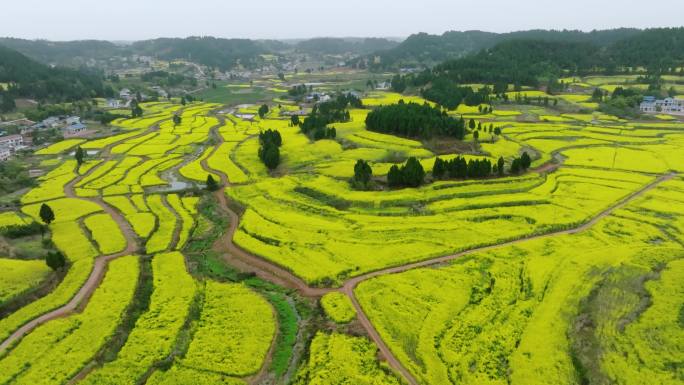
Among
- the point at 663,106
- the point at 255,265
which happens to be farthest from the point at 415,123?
the point at 663,106

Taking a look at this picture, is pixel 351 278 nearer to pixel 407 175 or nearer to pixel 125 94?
pixel 407 175

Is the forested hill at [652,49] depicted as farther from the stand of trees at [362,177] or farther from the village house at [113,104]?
the village house at [113,104]

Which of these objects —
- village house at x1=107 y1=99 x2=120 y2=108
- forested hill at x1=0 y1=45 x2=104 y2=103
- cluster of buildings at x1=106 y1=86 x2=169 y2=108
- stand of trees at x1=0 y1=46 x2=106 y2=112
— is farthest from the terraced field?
forested hill at x1=0 y1=45 x2=104 y2=103

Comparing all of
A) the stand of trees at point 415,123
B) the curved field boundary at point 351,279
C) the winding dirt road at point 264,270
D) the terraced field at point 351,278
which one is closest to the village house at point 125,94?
the terraced field at point 351,278

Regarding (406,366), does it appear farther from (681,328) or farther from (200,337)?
(681,328)

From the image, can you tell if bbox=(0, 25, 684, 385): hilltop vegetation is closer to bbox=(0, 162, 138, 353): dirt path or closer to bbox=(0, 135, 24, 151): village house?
bbox=(0, 162, 138, 353): dirt path
